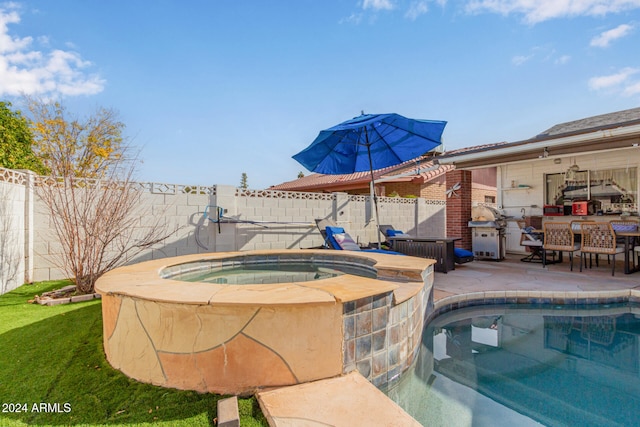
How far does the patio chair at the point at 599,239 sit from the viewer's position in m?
6.68

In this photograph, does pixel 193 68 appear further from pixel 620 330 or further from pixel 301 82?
pixel 620 330

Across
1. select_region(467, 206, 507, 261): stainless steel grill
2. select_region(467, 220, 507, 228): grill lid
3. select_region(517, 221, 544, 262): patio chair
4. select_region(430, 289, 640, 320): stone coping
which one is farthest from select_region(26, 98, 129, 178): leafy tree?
select_region(517, 221, 544, 262): patio chair

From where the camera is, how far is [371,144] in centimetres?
735

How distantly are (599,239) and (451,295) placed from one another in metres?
4.56

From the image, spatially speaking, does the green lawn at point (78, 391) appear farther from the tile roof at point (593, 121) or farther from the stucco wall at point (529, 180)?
the tile roof at point (593, 121)

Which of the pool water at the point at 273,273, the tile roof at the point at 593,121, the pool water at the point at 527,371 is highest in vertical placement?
the tile roof at the point at 593,121

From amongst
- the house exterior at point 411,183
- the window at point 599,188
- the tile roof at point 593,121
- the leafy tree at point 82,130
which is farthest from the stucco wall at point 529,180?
the leafy tree at point 82,130

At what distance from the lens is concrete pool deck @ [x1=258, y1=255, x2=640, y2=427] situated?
A: 1.97m

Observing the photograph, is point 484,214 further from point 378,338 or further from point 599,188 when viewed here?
point 378,338

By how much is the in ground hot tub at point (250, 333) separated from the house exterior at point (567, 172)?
7.20 meters

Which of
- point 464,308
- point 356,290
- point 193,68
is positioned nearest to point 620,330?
point 464,308

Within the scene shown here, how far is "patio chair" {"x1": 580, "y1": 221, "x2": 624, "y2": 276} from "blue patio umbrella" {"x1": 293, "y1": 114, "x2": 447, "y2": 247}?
4.04 metres

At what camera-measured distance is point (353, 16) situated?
26.8ft

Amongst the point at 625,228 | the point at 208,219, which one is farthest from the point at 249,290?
the point at 625,228
